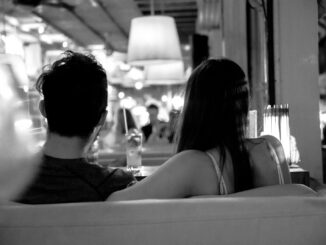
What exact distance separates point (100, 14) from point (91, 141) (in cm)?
962

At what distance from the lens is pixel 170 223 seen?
1546mm

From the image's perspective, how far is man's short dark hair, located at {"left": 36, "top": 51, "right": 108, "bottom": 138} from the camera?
177 centimetres

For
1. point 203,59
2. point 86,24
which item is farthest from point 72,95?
point 86,24

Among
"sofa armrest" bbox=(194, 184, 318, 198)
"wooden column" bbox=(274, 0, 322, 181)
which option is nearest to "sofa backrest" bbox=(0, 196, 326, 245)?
"sofa armrest" bbox=(194, 184, 318, 198)

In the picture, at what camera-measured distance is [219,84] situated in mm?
1999

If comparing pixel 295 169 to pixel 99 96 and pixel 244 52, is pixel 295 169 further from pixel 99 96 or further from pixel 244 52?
pixel 244 52

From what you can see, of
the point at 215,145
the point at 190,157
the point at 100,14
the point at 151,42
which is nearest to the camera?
the point at 190,157

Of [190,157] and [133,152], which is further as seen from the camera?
[133,152]

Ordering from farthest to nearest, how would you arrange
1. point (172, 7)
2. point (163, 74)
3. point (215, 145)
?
point (172, 7), point (163, 74), point (215, 145)

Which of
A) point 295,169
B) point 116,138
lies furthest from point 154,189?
point 116,138

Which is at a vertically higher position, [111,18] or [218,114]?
[111,18]

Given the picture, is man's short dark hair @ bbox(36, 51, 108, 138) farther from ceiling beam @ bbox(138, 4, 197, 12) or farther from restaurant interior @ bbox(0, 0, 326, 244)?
ceiling beam @ bbox(138, 4, 197, 12)

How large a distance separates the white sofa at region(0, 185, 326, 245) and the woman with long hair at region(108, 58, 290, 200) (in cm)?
25

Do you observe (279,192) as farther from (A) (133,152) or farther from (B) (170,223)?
(A) (133,152)
